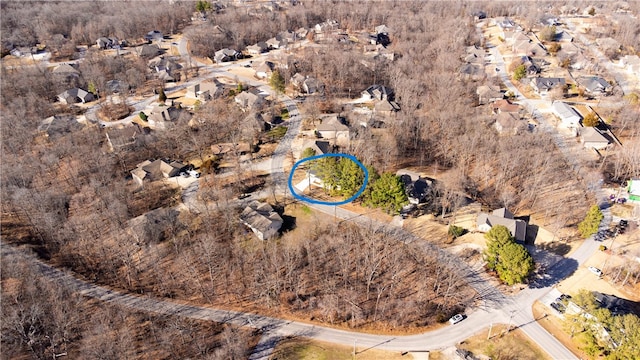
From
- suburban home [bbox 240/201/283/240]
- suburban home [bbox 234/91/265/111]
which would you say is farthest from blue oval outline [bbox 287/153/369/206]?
suburban home [bbox 234/91/265/111]

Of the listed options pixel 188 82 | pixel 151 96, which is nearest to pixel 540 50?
pixel 188 82

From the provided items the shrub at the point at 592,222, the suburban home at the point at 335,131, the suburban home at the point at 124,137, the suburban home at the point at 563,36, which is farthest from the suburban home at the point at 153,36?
the shrub at the point at 592,222

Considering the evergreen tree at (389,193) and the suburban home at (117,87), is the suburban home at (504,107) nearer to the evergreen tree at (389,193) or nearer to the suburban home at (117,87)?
the evergreen tree at (389,193)

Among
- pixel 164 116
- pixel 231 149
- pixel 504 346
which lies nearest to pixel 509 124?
pixel 504 346

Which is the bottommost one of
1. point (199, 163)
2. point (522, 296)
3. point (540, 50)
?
point (522, 296)

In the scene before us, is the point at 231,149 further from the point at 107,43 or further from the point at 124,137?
the point at 107,43

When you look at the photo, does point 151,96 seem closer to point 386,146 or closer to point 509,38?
point 386,146
